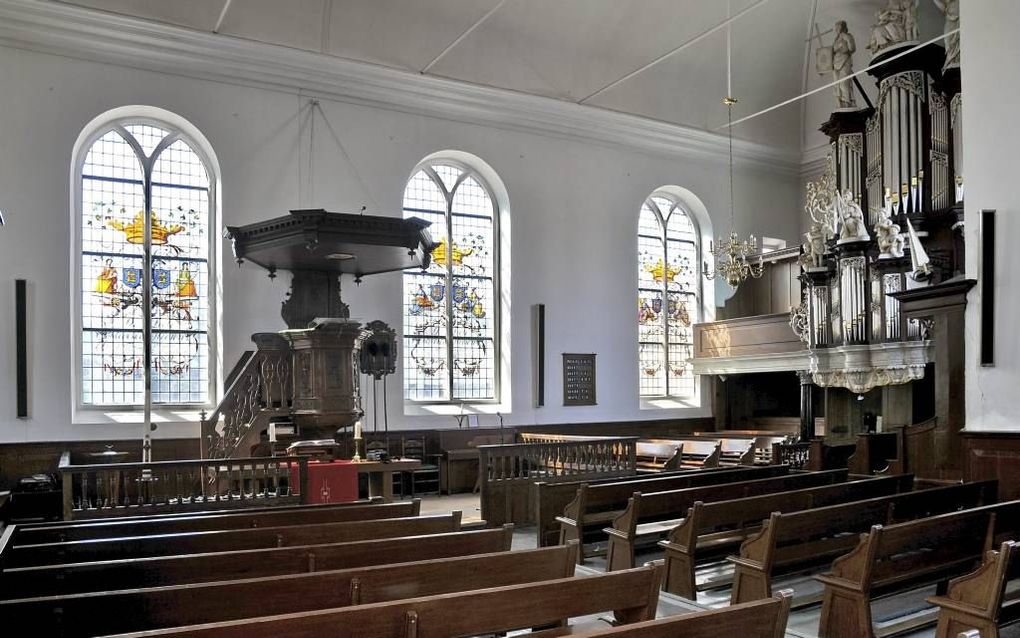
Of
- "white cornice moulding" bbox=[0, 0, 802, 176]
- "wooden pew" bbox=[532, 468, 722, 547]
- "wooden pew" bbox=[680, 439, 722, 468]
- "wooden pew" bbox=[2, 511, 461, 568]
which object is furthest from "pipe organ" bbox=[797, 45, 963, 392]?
"wooden pew" bbox=[2, 511, 461, 568]

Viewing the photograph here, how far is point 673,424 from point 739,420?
156 cm

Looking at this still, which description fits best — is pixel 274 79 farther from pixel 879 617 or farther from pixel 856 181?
pixel 879 617

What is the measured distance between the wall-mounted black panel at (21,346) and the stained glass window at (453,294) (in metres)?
5.28

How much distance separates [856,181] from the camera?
14305 mm

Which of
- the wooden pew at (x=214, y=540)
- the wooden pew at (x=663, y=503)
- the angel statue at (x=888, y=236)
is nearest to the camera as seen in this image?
the wooden pew at (x=214, y=540)

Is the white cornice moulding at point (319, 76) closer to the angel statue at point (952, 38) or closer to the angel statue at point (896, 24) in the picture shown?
the angel statue at point (896, 24)

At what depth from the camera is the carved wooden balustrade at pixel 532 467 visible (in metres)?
9.34

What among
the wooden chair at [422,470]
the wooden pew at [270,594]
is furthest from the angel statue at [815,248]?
the wooden pew at [270,594]

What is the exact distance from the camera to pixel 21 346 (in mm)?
10625

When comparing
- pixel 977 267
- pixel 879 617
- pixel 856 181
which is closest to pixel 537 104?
pixel 856 181

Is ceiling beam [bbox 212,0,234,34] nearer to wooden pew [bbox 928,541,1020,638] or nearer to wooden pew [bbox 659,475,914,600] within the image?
wooden pew [bbox 659,475,914,600]

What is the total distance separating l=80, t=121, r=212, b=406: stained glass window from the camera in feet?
37.9

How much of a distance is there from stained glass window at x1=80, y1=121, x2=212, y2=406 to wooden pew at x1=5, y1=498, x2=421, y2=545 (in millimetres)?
6804

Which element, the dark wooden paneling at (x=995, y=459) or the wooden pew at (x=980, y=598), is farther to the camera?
the dark wooden paneling at (x=995, y=459)
